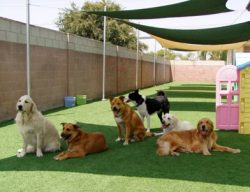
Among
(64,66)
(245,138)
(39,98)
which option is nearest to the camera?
(245,138)

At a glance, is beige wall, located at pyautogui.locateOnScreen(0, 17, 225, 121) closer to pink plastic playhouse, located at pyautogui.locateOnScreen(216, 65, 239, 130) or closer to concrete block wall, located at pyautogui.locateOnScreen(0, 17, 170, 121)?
concrete block wall, located at pyautogui.locateOnScreen(0, 17, 170, 121)

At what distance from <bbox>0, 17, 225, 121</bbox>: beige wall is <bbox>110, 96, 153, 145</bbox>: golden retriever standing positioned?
382 centimetres

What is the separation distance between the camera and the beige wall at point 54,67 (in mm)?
9516

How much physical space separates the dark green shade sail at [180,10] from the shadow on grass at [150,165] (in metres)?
2.11

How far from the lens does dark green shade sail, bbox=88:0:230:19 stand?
5.26 m

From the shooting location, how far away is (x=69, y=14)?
3684 centimetres

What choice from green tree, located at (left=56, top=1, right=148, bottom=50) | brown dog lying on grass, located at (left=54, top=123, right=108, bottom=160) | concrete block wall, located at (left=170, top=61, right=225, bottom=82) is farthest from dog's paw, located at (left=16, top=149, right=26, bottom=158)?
concrete block wall, located at (left=170, top=61, right=225, bottom=82)

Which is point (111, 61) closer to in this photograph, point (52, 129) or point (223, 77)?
point (223, 77)

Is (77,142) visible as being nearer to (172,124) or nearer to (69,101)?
(172,124)

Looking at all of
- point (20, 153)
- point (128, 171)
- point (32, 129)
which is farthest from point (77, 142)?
point (128, 171)

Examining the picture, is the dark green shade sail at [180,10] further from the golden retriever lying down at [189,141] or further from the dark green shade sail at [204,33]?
the golden retriever lying down at [189,141]

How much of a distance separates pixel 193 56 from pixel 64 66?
6251cm

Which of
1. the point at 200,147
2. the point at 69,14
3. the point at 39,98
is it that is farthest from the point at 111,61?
the point at 69,14

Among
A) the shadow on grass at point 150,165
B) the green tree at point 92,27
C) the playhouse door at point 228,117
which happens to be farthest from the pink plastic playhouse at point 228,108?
the green tree at point 92,27
